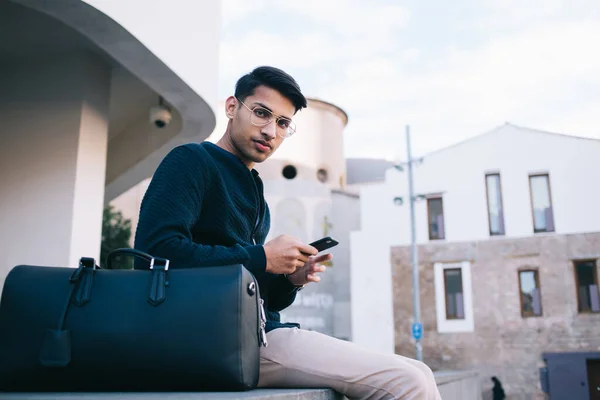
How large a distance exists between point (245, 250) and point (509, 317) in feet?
60.0

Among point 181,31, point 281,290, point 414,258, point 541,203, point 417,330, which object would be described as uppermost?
point 541,203

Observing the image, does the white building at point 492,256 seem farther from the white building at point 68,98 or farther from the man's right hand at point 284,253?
the man's right hand at point 284,253

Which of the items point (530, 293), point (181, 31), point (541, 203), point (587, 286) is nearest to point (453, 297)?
point (530, 293)

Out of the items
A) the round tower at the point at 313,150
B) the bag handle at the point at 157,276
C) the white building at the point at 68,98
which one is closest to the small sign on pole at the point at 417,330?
the round tower at the point at 313,150

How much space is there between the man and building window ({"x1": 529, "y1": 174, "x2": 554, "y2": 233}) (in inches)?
728

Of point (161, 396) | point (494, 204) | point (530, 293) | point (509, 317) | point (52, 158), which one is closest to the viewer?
point (161, 396)

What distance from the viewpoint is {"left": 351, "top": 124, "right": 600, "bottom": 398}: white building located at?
725 inches

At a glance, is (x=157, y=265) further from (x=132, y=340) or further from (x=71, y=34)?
(x=71, y=34)

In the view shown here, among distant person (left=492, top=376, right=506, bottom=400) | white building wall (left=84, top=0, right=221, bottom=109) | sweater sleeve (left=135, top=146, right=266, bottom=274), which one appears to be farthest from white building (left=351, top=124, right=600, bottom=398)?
sweater sleeve (left=135, top=146, right=266, bottom=274)

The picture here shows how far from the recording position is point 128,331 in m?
1.63

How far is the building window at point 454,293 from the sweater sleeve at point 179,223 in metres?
18.6

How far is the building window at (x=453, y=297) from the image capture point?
1931 centimetres

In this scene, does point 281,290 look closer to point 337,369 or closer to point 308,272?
point 308,272

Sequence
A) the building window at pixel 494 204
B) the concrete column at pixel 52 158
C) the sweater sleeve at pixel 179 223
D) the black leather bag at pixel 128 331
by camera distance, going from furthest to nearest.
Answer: the building window at pixel 494 204 → the concrete column at pixel 52 158 → the sweater sleeve at pixel 179 223 → the black leather bag at pixel 128 331
